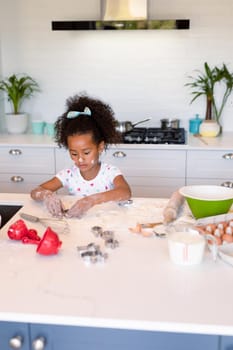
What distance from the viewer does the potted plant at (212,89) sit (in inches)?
117

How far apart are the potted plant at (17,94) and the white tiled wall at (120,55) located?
59 mm

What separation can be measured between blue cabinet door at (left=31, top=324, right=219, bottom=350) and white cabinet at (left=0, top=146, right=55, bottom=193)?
1.96m

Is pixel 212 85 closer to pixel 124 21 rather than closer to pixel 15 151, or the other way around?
pixel 124 21

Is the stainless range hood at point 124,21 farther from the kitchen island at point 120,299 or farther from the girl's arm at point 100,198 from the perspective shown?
the kitchen island at point 120,299

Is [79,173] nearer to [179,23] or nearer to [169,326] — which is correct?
[169,326]

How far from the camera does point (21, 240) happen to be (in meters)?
1.27

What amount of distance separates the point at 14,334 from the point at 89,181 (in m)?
1.05

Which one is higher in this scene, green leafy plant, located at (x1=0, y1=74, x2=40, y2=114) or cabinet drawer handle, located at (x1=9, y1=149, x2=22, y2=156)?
green leafy plant, located at (x1=0, y1=74, x2=40, y2=114)

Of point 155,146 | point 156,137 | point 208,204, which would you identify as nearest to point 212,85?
point 156,137

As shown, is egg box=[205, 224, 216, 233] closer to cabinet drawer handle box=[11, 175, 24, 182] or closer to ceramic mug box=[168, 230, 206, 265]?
ceramic mug box=[168, 230, 206, 265]

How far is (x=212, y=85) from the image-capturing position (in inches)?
119

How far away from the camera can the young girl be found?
175cm

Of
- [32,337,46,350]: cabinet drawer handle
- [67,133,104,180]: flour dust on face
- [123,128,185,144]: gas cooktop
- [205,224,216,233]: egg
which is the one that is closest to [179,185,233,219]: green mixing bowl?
[205,224,216,233]: egg

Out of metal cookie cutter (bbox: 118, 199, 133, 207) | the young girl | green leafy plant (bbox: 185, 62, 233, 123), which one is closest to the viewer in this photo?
metal cookie cutter (bbox: 118, 199, 133, 207)
